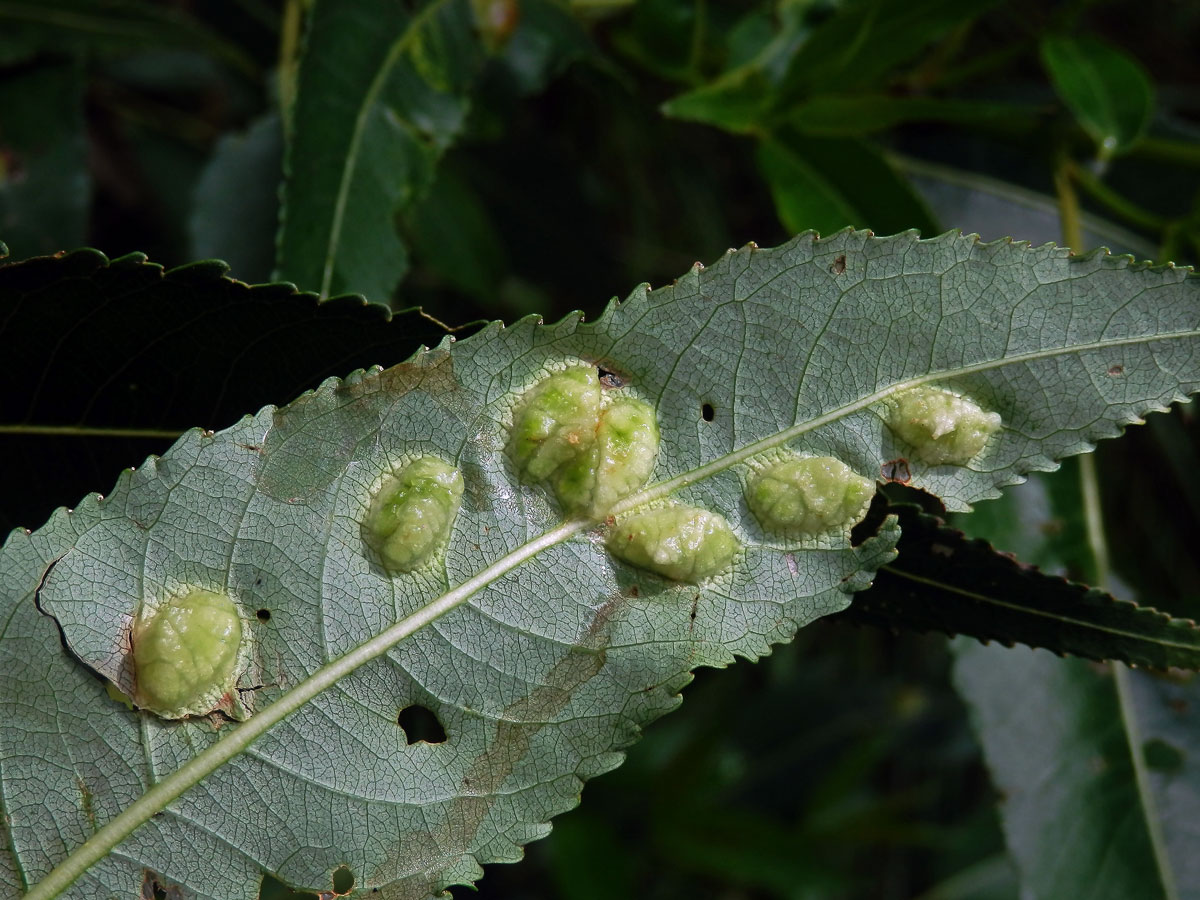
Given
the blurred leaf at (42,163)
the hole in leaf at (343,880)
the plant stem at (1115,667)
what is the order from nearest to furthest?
the hole in leaf at (343,880) → the plant stem at (1115,667) → the blurred leaf at (42,163)

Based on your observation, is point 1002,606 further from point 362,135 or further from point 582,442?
point 362,135

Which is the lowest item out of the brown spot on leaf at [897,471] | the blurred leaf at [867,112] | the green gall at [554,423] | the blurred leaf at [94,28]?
the brown spot on leaf at [897,471]

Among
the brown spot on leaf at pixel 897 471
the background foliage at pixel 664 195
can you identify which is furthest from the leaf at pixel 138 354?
the brown spot on leaf at pixel 897 471

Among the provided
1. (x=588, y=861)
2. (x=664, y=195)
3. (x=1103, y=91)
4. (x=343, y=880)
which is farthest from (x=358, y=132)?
(x=588, y=861)

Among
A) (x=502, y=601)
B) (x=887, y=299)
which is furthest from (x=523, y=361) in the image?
(x=887, y=299)

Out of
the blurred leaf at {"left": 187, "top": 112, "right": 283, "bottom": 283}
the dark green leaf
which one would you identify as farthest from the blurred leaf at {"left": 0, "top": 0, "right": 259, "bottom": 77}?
the dark green leaf

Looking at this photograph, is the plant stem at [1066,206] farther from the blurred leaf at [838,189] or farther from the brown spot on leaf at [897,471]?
the brown spot on leaf at [897,471]
